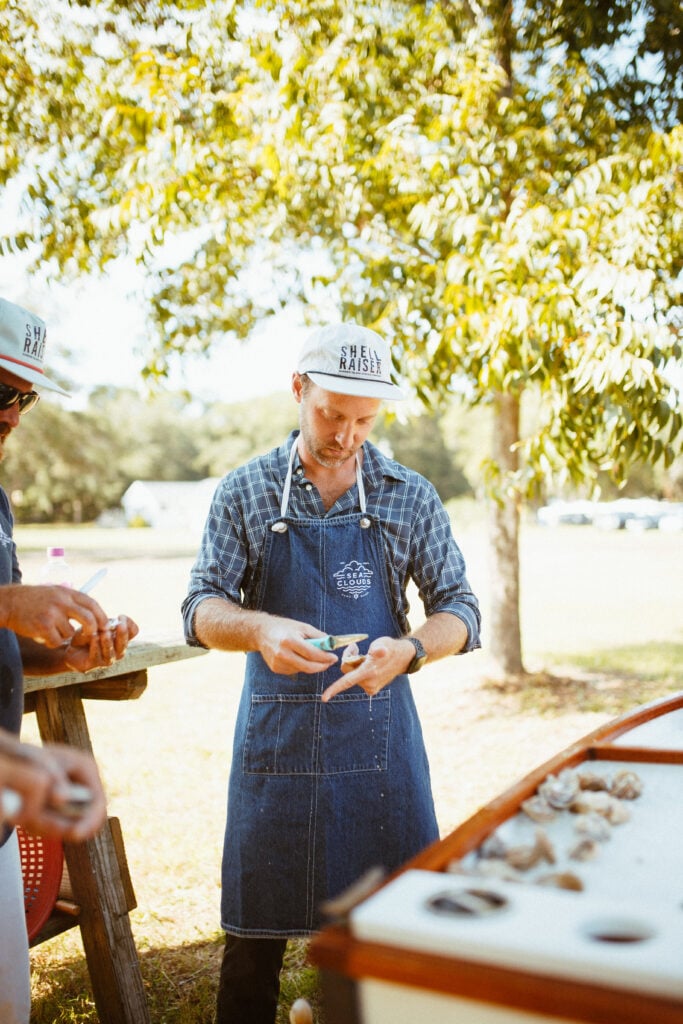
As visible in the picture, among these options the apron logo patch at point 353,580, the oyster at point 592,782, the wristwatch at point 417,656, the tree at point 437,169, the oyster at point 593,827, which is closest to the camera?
the oyster at point 593,827

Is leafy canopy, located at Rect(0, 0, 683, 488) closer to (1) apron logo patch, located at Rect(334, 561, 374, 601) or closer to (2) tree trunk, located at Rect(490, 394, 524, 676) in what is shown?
(2) tree trunk, located at Rect(490, 394, 524, 676)

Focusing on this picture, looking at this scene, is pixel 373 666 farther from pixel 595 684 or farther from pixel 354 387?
pixel 595 684

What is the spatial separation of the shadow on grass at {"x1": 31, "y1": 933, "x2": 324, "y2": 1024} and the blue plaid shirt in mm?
1559

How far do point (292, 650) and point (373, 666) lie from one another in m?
0.20

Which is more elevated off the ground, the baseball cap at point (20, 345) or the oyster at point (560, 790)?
the baseball cap at point (20, 345)

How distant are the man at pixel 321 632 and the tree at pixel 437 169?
2389mm

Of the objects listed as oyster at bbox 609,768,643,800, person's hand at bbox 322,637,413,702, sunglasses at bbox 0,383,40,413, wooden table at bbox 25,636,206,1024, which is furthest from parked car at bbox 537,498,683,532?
oyster at bbox 609,768,643,800

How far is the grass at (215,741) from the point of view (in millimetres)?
3543

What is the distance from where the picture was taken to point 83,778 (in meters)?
0.99

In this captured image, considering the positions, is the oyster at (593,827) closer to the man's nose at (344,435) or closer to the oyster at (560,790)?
the oyster at (560,790)

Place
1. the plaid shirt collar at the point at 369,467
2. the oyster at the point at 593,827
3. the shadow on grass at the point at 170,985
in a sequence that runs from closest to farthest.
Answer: the oyster at the point at 593,827
the plaid shirt collar at the point at 369,467
the shadow on grass at the point at 170,985

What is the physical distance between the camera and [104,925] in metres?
2.92

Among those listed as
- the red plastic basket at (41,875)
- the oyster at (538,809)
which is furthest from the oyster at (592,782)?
the red plastic basket at (41,875)

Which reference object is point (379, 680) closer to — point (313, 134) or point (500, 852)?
point (500, 852)
